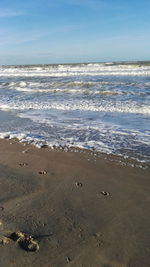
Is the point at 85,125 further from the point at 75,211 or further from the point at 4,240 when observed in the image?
the point at 4,240

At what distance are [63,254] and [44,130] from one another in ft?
16.9

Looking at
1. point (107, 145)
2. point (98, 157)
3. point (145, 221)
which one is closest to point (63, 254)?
point (145, 221)

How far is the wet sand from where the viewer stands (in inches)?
105

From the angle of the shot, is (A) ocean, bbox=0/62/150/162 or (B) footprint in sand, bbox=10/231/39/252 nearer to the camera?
(B) footprint in sand, bbox=10/231/39/252

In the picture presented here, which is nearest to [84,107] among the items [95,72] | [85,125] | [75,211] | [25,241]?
[85,125]

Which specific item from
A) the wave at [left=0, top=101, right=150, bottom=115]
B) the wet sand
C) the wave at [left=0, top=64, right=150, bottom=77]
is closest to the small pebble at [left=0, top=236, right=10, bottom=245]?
the wet sand

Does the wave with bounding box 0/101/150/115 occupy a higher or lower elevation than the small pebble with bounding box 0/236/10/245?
higher

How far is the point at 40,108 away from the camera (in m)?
11.0

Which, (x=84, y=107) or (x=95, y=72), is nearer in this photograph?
(x=84, y=107)

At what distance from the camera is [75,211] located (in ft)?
11.4

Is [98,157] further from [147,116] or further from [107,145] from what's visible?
[147,116]

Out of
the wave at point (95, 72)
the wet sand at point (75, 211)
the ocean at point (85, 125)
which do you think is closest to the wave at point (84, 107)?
the ocean at point (85, 125)

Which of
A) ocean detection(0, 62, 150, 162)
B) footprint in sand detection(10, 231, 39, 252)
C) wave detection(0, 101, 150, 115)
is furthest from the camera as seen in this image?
wave detection(0, 101, 150, 115)

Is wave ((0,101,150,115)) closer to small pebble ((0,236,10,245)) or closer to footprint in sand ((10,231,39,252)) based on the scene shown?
footprint in sand ((10,231,39,252))
